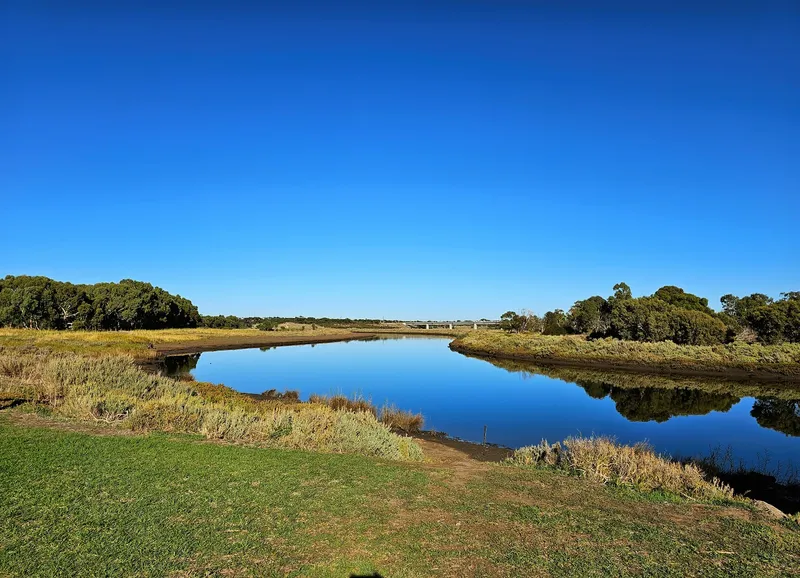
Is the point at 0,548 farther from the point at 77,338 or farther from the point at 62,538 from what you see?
the point at 77,338

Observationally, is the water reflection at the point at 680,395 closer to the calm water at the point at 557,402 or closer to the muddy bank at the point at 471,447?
the calm water at the point at 557,402

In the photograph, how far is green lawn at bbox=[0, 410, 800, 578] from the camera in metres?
5.62

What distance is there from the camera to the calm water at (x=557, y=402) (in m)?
21.4

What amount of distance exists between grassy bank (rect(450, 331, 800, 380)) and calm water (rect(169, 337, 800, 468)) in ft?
19.4

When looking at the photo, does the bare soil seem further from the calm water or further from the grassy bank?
the grassy bank

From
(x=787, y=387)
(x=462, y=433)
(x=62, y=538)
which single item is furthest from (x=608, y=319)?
(x=62, y=538)

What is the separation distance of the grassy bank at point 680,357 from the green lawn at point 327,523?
143ft

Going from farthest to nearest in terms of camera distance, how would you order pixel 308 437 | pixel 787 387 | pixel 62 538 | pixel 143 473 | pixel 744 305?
pixel 744 305, pixel 787 387, pixel 308 437, pixel 143 473, pixel 62 538

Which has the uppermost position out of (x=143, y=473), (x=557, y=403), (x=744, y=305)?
(x=744, y=305)

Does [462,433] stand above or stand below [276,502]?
below

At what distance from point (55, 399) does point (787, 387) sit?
4614cm

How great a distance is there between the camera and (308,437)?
1212cm

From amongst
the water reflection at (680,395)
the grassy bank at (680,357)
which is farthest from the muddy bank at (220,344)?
the grassy bank at (680,357)

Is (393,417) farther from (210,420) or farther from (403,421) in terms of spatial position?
(210,420)
